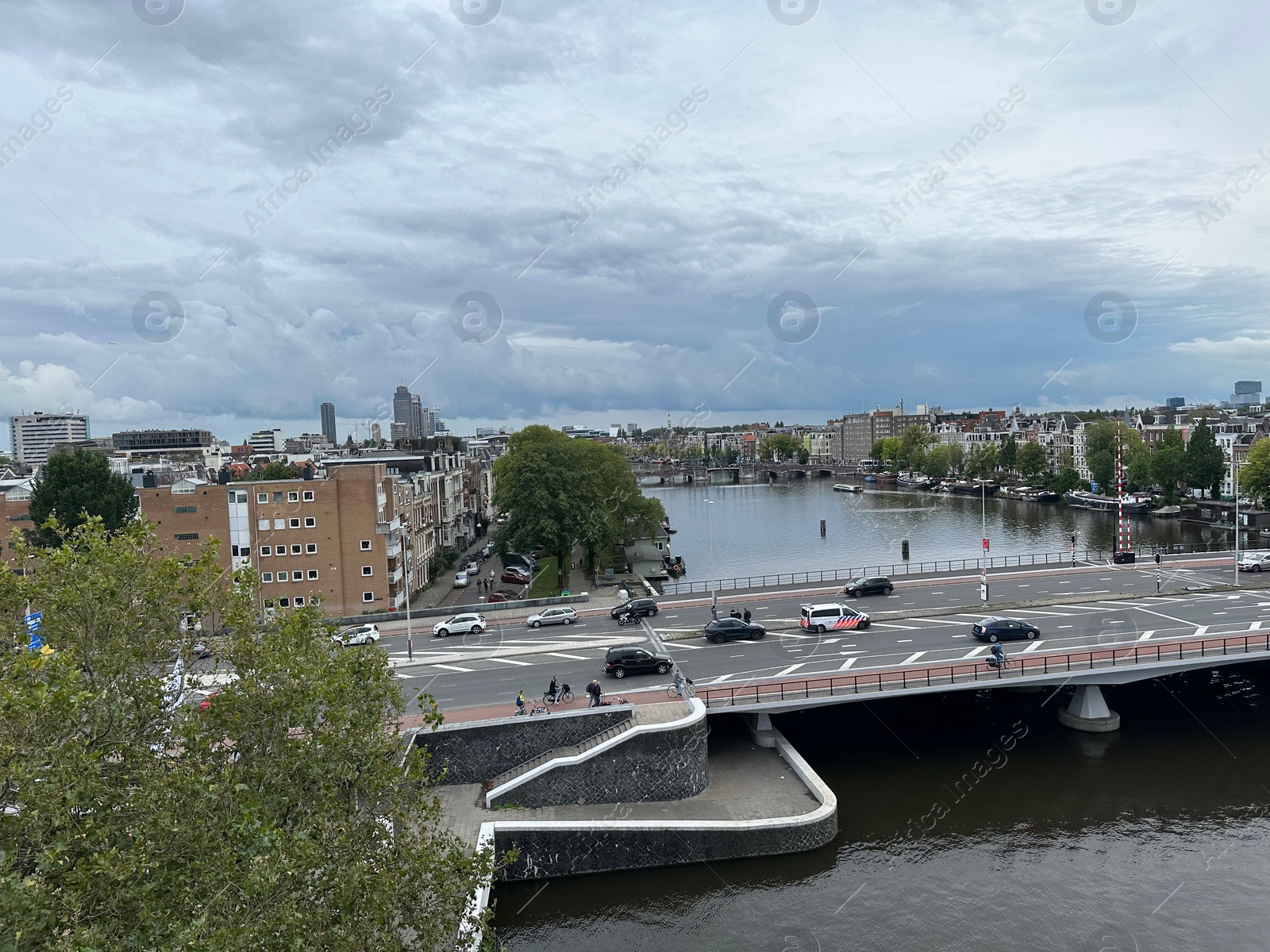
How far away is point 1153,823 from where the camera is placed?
23.6 meters

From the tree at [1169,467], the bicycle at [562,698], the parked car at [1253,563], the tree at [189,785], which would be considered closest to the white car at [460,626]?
the bicycle at [562,698]

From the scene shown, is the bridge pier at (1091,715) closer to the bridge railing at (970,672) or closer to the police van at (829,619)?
the bridge railing at (970,672)

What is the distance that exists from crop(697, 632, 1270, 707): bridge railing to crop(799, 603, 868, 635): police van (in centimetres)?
624

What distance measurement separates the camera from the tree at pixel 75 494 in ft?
157

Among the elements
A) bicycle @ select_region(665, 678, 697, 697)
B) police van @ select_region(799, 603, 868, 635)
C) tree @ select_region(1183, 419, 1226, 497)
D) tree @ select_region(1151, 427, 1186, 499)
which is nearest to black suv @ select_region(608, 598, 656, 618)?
police van @ select_region(799, 603, 868, 635)

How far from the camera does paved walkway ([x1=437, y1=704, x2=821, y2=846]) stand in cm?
2289

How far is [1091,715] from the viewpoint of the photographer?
2978cm

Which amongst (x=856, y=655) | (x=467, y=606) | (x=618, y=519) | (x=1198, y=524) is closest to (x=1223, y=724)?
(x=856, y=655)

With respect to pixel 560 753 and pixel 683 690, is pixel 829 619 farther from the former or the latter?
pixel 560 753

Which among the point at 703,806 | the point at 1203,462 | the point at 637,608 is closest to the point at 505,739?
the point at 703,806

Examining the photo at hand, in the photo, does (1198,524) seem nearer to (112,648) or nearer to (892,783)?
(892,783)

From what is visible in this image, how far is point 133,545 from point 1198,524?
97.9 m

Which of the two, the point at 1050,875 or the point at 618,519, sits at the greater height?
the point at 618,519

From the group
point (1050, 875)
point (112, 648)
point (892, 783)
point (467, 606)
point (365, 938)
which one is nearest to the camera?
point (365, 938)
